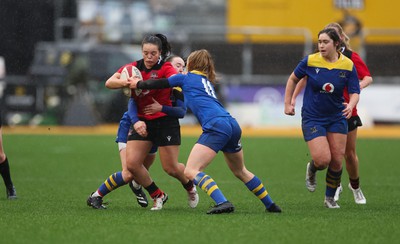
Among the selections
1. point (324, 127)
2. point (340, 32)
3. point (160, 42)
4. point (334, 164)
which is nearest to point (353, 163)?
point (334, 164)

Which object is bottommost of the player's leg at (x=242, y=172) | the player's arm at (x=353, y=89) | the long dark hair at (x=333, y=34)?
the player's leg at (x=242, y=172)

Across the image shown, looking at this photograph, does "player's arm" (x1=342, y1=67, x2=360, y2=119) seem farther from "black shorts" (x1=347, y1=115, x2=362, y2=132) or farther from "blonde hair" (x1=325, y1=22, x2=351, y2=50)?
"black shorts" (x1=347, y1=115, x2=362, y2=132)

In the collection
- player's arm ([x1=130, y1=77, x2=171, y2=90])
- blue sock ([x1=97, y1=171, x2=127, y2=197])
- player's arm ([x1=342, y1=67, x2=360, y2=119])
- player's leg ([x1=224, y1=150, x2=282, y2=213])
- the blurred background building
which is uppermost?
player's arm ([x1=130, y1=77, x2=171, y2=90])

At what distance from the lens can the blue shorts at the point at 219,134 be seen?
9.62 m

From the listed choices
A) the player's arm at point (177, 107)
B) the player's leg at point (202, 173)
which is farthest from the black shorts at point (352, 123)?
the player's leg at point (202, 173)

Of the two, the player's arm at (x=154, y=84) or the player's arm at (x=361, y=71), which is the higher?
the player's arm at (x=154, y=84)

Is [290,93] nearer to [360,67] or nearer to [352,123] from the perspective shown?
[352,123]

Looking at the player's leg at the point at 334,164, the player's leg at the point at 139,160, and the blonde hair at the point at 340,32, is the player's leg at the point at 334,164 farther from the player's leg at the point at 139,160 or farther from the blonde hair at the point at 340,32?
the player's leg at the point at 139,160

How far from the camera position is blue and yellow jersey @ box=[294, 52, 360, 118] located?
1054cm

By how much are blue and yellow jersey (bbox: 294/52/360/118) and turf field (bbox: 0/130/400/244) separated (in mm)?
1045

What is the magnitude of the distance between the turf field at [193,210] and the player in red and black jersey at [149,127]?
30 centimetres

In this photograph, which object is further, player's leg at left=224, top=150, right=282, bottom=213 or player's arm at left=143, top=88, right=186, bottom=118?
player's arm at left=143, top=88, right=186, bottom=118

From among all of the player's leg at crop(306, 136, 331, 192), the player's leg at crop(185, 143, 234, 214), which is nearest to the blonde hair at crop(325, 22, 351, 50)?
the player's leg at crop(306, 136, 331, 192)

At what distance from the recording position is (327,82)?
34.7ft
